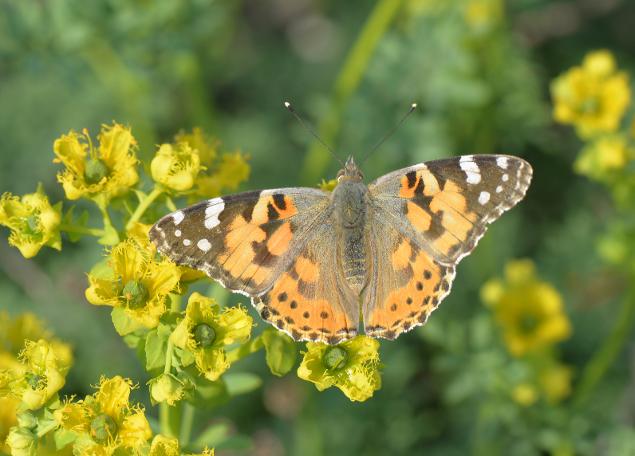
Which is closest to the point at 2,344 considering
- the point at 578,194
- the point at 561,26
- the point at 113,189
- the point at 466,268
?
the point at 113,189

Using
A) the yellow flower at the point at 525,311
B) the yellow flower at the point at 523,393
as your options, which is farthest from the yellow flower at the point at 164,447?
the yellow flower at the point at 525,311

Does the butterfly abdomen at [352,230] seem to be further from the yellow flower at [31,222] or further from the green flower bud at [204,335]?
the yellow flower at [31,222]

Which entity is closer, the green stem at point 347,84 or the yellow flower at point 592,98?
the yellow flower at point 592,98

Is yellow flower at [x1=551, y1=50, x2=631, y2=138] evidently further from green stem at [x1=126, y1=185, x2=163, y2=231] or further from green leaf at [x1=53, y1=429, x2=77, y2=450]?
green leaf at [x1=53, y1=429, x2=77, y2=450]

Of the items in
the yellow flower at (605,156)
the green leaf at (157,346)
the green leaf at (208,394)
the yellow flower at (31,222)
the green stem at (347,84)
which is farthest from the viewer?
the green stem at (347,84)

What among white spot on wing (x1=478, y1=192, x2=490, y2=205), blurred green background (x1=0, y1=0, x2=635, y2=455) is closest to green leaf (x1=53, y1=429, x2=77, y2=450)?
blurred green background (x1=0, y1=0, x2=635, y2=455)
